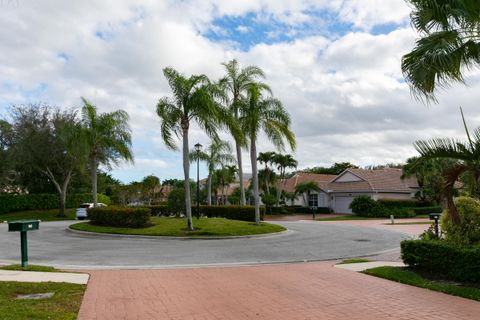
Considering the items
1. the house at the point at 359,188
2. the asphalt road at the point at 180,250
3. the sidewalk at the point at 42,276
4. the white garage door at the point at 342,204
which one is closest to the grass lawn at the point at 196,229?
the asphalt road at the point at 180,250

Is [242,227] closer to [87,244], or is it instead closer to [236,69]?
[87,244]

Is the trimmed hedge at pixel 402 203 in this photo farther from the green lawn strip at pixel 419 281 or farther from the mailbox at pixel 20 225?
the mailbox at pixel 20 225

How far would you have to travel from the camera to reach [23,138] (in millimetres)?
40031

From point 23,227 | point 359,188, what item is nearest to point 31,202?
point 359,188

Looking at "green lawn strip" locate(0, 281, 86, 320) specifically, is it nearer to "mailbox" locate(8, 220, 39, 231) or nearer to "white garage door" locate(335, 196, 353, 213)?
"mailbox" locate(8, 220, 39, 231)

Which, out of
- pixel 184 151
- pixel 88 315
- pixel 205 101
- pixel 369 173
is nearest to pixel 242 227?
pixel 184 151

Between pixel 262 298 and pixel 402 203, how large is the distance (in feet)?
137

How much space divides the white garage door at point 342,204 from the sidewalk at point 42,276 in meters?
44.5

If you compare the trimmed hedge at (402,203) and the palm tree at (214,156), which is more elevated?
the palm tree at (214,156)

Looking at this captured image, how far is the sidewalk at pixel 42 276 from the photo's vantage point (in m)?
8.99

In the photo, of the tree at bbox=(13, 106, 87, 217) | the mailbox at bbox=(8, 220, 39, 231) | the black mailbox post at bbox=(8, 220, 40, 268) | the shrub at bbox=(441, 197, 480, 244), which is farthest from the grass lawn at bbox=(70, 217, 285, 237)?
the tree at bbox=(13, 106, 87, 217)

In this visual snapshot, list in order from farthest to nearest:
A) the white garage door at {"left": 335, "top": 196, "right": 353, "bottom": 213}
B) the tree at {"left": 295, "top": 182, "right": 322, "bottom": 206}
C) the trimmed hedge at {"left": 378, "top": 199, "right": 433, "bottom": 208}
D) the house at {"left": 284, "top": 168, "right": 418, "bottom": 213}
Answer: the tree at {"left": 295, "top": 182, "right": 322, "bottom": 206}
the white garage door at {"left": 335, "top": 196, "right": 353, "bottom": 213}
the house at {"left": 284, "top": 168, "right": 418, "bottom": 213}
the trimmed hedge at {"left": 378, "top": 199, "right": 433, "bottom": 208}

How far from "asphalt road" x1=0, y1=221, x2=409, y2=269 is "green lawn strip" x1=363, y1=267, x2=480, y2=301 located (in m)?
4.04

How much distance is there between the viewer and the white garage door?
5159cm
